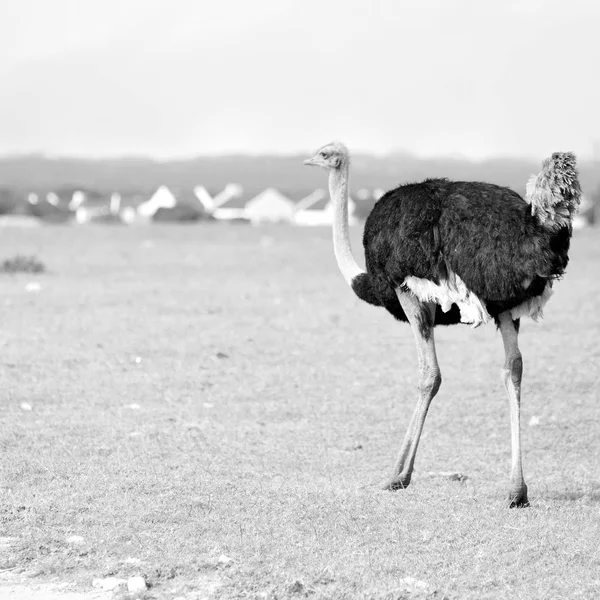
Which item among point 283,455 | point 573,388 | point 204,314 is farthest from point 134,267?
point 283,455

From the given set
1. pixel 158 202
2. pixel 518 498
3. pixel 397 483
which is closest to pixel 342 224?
pixel 397 483

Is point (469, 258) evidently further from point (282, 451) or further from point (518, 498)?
point (282, 451)

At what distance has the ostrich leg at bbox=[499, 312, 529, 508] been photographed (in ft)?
17.6

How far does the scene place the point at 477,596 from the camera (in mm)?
4145

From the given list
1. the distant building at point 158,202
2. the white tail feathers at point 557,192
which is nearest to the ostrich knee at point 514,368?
the white tail feathers at point 557,192

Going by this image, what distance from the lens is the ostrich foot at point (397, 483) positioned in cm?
571

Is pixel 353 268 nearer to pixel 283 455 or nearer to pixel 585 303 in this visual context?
pixel 283 455

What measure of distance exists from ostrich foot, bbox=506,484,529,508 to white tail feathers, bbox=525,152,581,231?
1.24 meters

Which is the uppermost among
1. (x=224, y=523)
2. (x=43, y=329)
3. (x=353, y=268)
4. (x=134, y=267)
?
(x=353, y=268)

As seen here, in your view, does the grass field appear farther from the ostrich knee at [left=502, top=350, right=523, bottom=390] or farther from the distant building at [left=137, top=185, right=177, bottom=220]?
the distant building at [left=137, top=185, right=177, bottom=220]

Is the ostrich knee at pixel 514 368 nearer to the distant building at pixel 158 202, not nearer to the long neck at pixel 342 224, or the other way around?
the long neck at pixel 342 224

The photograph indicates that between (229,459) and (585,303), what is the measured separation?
860cm

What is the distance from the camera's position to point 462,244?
5398 millimetres

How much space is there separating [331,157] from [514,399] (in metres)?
1.86
